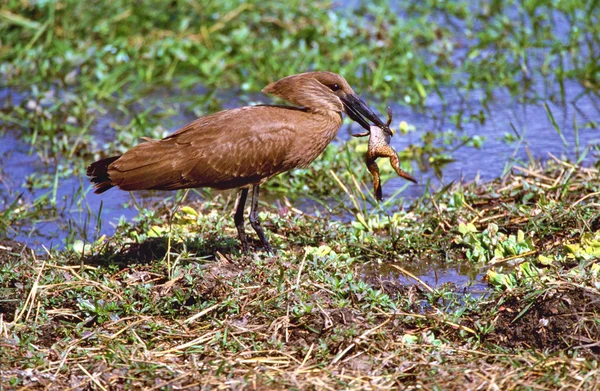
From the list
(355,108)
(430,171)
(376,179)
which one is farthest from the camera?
(430,171)

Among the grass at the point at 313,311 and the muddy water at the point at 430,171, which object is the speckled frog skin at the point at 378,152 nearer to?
the grass at the point at 313,311

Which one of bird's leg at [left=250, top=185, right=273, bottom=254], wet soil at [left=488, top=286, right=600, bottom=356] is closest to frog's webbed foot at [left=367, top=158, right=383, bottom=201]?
bird's leg at [left=250, top=185, right=273, bottom=254]

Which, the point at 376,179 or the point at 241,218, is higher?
the point at 376,179

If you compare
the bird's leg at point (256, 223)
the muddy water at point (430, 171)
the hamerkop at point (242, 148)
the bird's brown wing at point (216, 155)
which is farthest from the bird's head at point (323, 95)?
the muddy water at point (430, 171)

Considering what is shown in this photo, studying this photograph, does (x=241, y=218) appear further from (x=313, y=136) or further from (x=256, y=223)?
(x=313, y=136)

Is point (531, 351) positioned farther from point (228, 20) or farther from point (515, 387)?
point (228, 20)

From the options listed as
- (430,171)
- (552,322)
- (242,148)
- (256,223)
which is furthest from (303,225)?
(552,322)

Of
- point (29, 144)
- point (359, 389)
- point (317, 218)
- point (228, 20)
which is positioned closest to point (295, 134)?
point (317, 218)

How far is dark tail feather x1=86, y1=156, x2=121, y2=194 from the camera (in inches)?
211

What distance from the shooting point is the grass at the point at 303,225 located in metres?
4.30

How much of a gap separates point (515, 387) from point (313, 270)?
1.47 metres

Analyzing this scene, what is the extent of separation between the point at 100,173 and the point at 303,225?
4.38ft

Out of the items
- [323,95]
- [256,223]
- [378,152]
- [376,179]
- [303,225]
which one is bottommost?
[303,225]

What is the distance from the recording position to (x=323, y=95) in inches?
230
